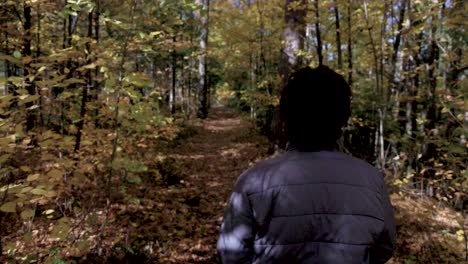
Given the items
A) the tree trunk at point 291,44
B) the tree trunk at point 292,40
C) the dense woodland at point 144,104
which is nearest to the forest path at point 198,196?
the dense woodland at point 144,104

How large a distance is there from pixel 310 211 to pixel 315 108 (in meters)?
0.45

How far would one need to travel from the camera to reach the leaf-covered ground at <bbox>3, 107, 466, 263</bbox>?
13.6ft

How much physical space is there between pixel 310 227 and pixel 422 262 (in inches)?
189

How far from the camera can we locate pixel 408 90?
10.6 meters

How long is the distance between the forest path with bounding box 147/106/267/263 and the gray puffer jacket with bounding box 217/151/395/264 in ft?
11.1

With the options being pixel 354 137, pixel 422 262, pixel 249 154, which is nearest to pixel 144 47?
pixel 422 262

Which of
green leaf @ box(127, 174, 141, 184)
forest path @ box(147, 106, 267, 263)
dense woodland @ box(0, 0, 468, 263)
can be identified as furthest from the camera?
forest path @ box(147, 106, 267, 263)

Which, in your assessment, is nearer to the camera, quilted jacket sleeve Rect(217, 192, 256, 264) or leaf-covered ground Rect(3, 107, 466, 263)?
quilted jacket sleeve Rect(217, 192, 256, 264)

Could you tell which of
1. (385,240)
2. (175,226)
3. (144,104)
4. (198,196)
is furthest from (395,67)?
(385,240)

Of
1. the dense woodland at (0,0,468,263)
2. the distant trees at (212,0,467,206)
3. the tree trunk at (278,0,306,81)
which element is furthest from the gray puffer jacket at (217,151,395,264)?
the tree trunk at (278,0,306,81)

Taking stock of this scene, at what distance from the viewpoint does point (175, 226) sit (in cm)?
529

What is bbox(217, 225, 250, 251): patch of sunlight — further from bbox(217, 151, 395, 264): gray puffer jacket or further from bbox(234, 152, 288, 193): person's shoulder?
Answer: bbox(234, 152, 288, 193): person's shoulder

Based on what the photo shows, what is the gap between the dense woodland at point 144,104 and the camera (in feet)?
10.7

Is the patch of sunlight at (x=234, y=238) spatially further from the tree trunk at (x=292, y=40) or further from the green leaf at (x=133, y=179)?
the tree trunk at (x=292, y=40)
